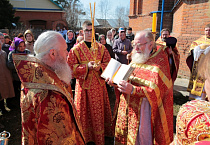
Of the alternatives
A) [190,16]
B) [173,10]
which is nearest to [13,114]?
[190,16]

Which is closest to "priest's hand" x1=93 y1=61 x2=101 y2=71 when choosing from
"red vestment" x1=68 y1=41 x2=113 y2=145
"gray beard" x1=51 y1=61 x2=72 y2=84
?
"red vestment" x1=68 y1=41 x2=113 y2=145

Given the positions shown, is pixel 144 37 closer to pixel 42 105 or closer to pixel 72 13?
pixel 42 105

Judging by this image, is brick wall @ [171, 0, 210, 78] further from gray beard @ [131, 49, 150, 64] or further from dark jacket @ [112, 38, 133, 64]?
gray beard @ [131, 49, 150, 64]

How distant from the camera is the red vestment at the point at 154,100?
2.28m

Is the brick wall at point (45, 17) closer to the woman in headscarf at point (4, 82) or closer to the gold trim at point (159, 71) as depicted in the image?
the woman in headscarf at point (4, 82)

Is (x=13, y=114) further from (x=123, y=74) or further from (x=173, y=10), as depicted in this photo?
(x=173, y=10)

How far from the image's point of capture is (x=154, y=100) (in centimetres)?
229

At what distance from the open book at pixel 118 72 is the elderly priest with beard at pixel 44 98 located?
2.78ft

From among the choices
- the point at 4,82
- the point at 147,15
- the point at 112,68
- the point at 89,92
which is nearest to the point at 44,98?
the point at 112,68

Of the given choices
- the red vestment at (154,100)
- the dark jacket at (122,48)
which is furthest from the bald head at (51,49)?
the dark jacket at (122,48)

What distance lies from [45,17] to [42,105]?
27902mm

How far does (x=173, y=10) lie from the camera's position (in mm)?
8773

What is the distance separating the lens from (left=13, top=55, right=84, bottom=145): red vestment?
139 centimetres

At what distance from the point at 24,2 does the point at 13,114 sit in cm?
2598
